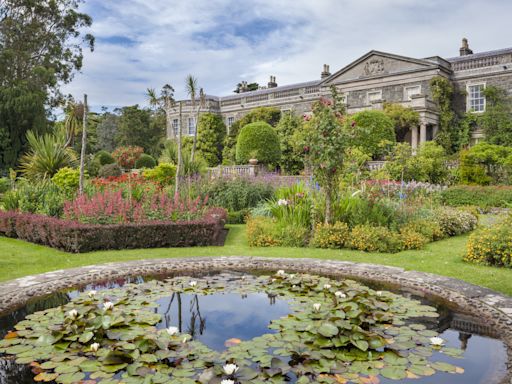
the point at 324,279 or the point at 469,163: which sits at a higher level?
the point at 469,163

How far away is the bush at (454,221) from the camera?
10183 mm

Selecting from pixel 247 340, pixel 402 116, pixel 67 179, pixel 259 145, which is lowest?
pixel 247 340

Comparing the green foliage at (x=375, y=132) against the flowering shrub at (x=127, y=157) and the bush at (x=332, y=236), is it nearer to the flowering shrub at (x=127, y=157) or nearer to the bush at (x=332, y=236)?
the bush at (x=332, y=236)

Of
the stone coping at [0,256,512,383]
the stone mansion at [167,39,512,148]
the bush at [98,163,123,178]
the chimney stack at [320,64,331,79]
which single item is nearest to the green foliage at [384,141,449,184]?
the stone mansion at [167,39,512,148]

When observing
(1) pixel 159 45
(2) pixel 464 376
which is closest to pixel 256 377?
(2) pixel 464 376

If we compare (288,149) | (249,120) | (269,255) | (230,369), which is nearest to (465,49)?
(288,149)

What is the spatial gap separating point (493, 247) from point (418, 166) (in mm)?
10177

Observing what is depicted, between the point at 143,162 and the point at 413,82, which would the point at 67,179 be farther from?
the point at 413,82

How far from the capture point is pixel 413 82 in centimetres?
2531

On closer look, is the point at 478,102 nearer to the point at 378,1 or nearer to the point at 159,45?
the point at 378,1

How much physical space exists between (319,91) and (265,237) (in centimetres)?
2256

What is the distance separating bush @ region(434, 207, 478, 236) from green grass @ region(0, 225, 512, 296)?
0.86 m

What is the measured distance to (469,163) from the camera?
1656cm

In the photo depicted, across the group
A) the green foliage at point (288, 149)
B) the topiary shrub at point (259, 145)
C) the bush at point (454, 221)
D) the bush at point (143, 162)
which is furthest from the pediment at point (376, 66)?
the bush at point (454, 221)
